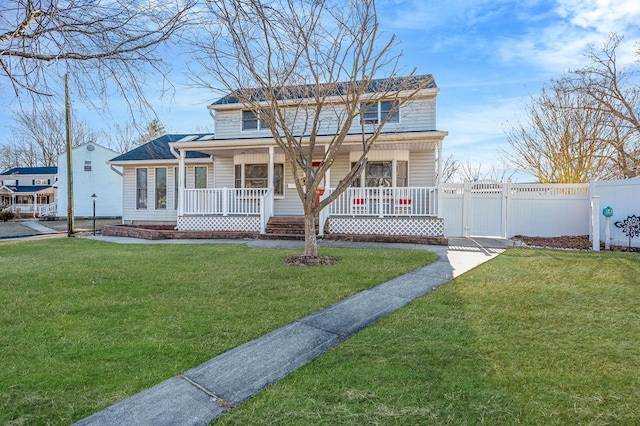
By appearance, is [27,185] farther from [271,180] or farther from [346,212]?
[346,212]

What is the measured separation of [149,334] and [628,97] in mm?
17991

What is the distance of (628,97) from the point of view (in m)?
13.6

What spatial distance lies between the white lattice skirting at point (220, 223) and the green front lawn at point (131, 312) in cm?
433

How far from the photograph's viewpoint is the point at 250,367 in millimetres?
2836

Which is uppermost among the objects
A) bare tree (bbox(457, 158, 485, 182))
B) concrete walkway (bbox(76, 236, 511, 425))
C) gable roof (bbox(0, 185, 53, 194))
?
bare tree (bbox(457, 158, 485, 182))

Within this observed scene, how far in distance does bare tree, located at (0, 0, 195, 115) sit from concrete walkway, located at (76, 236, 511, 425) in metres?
3.15

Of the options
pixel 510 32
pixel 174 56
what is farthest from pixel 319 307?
pixel 510 32

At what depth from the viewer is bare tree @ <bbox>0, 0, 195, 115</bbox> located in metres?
3.45

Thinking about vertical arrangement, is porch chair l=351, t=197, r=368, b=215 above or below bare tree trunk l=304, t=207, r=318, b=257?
above

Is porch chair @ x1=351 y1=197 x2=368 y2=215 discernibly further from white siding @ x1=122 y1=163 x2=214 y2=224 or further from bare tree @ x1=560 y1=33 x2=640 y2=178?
bare tree @ x1=560 y1=33 x2=640 y2=178

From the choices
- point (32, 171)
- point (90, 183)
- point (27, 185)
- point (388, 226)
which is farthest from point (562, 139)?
point (27, 185)

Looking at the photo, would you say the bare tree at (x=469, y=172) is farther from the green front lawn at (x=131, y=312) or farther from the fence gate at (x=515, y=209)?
the green front lawn at (x=131, y=312)

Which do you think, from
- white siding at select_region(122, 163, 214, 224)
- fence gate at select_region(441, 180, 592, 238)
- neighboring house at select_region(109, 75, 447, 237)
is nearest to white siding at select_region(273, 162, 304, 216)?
neighboring house at select_region(109, 75, 447, 237)

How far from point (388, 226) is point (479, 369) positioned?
8.27 meters
